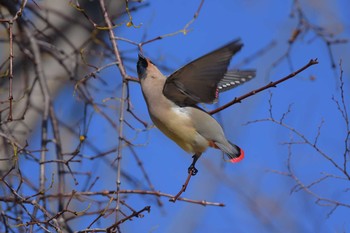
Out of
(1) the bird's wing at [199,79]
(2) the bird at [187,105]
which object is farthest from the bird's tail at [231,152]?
(1) the bird's wing at [199,79]

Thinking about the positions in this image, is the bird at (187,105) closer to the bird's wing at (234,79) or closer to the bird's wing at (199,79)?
the bird's wing at (199,79)

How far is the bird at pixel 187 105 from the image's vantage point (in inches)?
113

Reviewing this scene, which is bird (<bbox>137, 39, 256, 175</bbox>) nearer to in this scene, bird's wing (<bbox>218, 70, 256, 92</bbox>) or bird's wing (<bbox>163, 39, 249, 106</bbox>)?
bird's wing (<bbox>163, 39, 249, 106</bbox>)

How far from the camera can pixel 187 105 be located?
119 inches

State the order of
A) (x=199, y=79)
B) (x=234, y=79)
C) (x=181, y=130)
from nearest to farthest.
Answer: (x=199, y=79) → (x=181, y=130) → (x=234, y=79)

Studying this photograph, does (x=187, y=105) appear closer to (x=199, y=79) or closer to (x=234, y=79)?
(x=199, y=79)

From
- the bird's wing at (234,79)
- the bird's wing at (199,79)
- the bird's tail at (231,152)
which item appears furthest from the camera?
the bird's wing at (234,79)

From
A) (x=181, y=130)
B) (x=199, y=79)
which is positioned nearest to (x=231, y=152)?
(x=181, y=130)

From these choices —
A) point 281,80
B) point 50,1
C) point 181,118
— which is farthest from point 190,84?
point 50,1

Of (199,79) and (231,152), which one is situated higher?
(199,79)

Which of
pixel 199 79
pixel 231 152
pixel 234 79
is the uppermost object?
pixel 234 79

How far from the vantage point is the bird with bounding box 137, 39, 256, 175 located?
2863 millimetres

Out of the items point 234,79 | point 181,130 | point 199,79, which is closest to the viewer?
point 199,79

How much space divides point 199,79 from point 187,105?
7.7 inches
